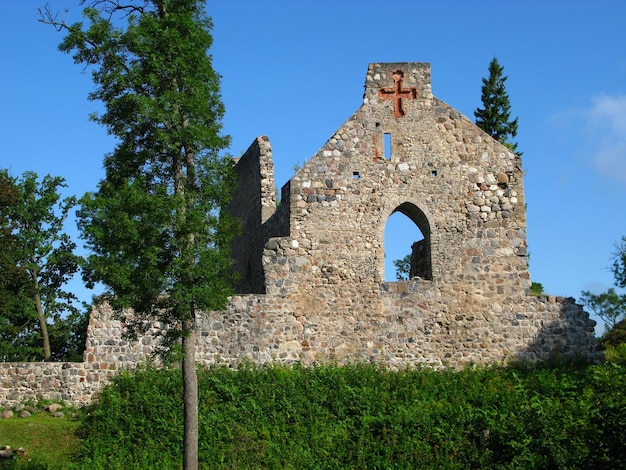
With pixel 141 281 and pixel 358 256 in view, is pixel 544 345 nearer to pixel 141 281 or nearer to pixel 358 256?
pixel 358 256

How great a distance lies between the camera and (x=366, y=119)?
23141 mm

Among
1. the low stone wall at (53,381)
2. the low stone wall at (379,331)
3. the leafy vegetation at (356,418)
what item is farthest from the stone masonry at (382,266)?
the leafy vegetation at (356,418)

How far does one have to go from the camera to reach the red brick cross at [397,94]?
76.5 feet

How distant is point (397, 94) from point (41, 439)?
1290cm

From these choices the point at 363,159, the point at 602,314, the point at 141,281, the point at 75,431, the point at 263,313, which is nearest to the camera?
the point at 141,281

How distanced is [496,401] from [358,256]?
559cm

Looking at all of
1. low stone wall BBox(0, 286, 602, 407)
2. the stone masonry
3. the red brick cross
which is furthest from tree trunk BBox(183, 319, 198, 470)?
the red brick cross

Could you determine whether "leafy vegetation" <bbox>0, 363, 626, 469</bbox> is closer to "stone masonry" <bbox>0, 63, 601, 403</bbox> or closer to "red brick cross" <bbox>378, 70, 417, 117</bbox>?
"stone masonry" <bbox>0, 63, 601, 403</bbox>

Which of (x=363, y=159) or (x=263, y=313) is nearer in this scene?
(x=263, y=313)

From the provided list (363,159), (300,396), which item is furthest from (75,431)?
(363,159)

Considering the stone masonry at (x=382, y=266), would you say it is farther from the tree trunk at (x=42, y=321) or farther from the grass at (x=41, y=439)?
the tree trunk at (x=42, y=321)

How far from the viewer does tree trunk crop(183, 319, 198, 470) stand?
14.8 metres

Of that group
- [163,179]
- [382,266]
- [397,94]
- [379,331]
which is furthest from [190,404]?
[397,94]

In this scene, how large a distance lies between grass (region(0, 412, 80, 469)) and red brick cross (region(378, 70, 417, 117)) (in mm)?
11753
